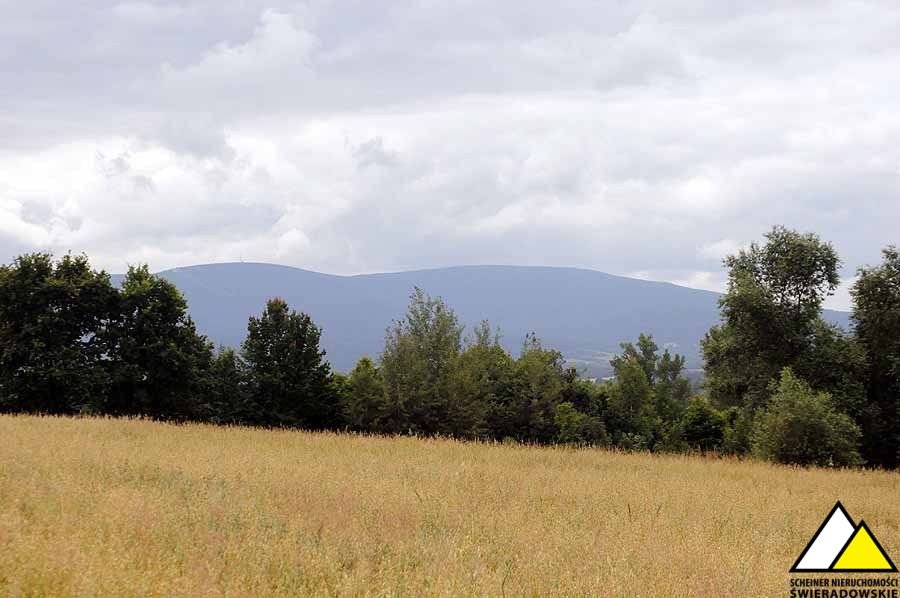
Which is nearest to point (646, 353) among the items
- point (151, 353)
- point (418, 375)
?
point (418, 375)

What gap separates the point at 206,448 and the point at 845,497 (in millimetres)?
13099

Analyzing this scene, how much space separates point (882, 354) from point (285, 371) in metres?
32.9

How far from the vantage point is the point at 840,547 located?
24.8ft

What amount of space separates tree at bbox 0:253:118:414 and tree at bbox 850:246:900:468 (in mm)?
39436

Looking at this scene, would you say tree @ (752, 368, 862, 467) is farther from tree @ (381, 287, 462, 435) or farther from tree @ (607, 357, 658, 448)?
tree @ (607, 357, 658, 448)

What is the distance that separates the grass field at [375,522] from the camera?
7.02m

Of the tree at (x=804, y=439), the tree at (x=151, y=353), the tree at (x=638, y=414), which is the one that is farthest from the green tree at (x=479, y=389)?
the tree at (x=804, y=439)

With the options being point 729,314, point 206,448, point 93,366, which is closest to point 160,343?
point 93,366

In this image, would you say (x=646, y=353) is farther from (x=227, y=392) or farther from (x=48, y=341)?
(x=48, y=341)

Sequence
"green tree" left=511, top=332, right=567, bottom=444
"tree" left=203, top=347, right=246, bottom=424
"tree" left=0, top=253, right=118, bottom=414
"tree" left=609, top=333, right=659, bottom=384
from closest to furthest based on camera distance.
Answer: "tree" left=0, top=253, right=118, bottom=414 < "tree" left=203, top=347, right=246, bottom=424 < "green tree" left=511, top=332, right=567, bottom=444 < "tree" left=609, top=333, right=659, bottom=384

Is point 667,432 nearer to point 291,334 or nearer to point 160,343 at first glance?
point 291,334

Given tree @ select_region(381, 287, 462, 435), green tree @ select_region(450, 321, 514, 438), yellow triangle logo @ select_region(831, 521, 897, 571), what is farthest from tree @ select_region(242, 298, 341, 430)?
yellow triangle logo @ select_region(831, 521, 897, 571)

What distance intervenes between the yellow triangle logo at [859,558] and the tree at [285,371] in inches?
1504

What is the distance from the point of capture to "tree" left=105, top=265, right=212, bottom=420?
130ft
